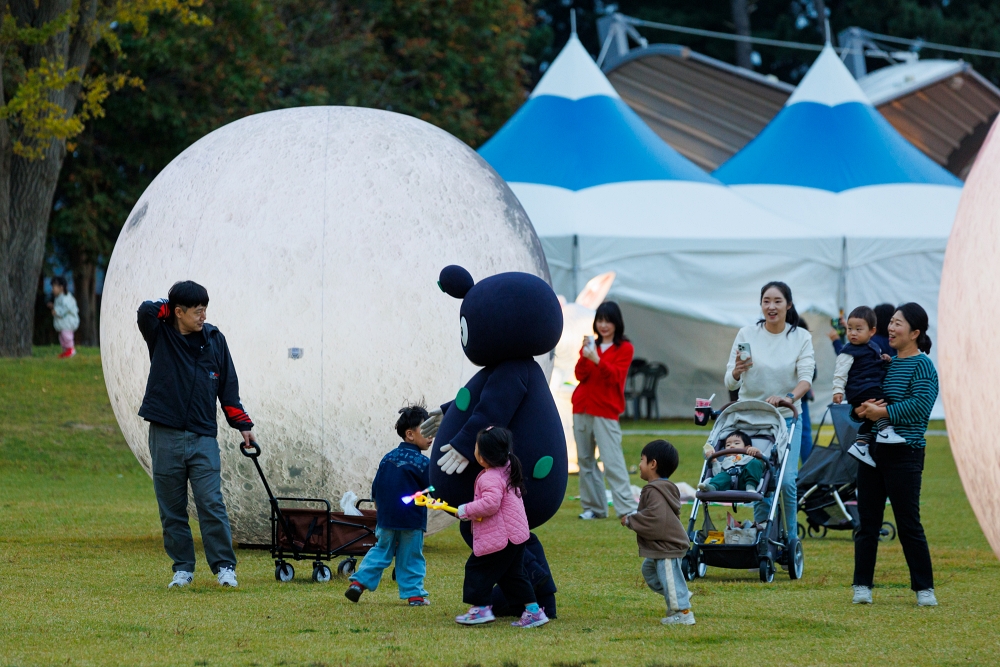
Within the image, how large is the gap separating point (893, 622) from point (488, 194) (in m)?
3.86

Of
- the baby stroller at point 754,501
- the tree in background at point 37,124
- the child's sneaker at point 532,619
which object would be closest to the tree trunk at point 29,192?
the tree in background at point 37,124

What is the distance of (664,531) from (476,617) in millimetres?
987

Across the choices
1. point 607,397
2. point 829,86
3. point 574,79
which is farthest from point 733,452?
point 829,86

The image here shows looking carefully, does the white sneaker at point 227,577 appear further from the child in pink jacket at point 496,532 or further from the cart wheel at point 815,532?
the cart wheel at point 815,532

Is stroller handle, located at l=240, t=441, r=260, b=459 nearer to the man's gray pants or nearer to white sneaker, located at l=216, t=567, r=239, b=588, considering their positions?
the man's gray pants

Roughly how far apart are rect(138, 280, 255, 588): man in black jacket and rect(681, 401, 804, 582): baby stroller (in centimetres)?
277

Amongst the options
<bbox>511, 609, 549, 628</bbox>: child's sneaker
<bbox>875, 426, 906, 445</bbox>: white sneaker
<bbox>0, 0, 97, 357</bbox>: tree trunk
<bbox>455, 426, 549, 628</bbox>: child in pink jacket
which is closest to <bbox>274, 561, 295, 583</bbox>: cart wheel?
<bbox>455, 426, 549, 628</bbox>: child in pink jacket

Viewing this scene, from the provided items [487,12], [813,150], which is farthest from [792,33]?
[813,150]

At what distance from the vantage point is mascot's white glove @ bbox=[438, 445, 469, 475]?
248 inches

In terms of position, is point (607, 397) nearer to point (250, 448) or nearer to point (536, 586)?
point (250, 448)

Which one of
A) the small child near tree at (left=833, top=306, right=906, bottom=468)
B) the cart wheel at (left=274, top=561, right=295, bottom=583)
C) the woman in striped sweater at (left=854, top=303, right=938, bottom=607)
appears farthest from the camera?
the cart wheel at (left=274, top=561, right=295, bottom=583)

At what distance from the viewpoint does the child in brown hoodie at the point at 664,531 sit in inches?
249

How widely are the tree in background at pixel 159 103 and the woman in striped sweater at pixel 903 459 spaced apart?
1943 centimetres

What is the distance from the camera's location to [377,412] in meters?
8.02
